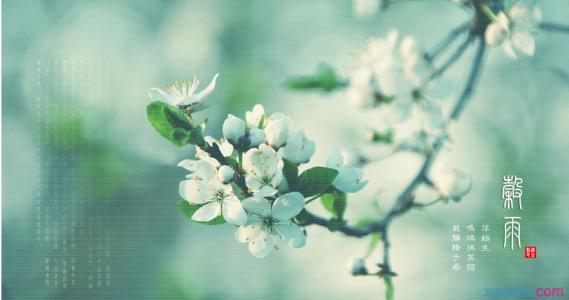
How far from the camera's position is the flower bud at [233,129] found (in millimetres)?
698

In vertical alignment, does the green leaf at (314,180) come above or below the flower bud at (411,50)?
below

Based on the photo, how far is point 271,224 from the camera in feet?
2.40

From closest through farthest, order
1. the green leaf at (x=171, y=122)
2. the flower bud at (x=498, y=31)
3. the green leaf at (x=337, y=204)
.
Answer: the green leaf at (x=171, y=122)
the green leaf at (x=337, y=204)
the flower bud at (x=498, y=31)

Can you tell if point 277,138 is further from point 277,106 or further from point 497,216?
point 497,216

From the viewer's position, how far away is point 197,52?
4.97 ft

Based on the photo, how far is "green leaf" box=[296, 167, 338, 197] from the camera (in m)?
0.71

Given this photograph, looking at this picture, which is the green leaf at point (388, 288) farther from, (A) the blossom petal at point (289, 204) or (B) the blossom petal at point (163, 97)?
(B) the blossom petal at point (163, 97)

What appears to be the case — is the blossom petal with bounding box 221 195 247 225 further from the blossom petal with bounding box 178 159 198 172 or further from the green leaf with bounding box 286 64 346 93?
the green leaf with bounding box 286 64 346 93

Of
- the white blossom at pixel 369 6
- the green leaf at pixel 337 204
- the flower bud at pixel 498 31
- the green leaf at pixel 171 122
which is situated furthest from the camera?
the white blossom at pixel 369 6

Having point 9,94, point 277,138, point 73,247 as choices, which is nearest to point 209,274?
point 73,247

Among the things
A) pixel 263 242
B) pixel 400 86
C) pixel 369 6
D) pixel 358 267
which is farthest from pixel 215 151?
pixel 369 6

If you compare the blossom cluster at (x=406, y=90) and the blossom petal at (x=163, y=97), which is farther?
the blossom cluster at (x=406, y=90)

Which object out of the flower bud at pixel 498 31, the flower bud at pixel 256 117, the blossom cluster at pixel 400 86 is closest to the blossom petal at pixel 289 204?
the flower bud at pixel 256 117

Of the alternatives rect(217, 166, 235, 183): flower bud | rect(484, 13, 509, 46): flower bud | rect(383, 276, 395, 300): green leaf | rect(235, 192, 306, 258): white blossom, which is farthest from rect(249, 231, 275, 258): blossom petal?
rect(484, 13, 509, 46): flower bud
